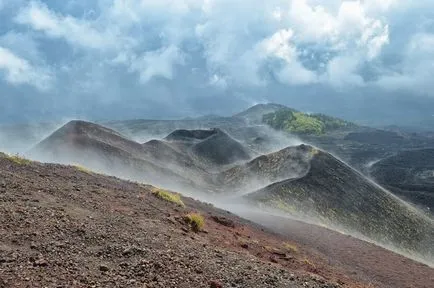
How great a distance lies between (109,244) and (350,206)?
47246 millimetres

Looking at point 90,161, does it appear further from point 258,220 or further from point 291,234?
point 291,234

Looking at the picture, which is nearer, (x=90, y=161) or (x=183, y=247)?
(x=183, y=247)

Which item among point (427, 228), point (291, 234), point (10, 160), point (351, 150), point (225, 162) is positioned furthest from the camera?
point (351, 150)

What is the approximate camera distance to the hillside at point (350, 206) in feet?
174

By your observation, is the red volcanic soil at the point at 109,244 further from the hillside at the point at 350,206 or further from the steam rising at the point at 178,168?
the hillside at the point at 350,206

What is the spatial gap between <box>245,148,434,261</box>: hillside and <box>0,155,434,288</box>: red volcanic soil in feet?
106

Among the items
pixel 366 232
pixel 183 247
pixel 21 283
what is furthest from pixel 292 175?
pixel 21 283

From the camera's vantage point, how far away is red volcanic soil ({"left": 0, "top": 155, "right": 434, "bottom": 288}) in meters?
12.4

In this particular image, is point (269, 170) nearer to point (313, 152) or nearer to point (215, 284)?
point (313, 152)

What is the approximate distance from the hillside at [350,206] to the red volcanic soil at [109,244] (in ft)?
106

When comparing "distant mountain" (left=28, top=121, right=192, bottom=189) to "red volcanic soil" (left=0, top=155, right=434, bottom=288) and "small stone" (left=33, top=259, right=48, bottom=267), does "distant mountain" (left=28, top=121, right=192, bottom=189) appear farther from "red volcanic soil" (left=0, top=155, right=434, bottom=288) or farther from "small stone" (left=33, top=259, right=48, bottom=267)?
"small stone" (left=33, top=259, right=48, bottom=267)

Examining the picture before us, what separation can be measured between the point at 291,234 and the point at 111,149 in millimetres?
39065

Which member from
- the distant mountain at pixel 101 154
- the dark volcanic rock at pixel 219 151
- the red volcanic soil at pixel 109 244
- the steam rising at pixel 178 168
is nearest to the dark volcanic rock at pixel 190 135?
the dark volcanic rock at pixel 219 151

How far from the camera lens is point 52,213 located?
1606 cm
